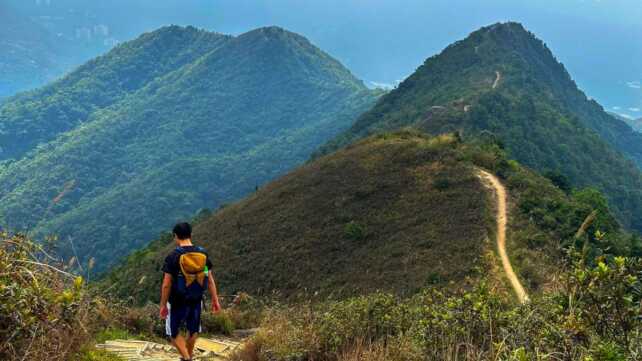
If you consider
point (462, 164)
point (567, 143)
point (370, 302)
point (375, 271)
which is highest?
point (567, 143)

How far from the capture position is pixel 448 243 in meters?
29.0

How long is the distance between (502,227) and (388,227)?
7.27 metres

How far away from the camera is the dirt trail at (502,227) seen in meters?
22.3

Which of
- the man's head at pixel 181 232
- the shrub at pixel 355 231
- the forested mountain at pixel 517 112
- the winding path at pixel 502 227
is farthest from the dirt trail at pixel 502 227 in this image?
the forested mountain at pixel 517 112

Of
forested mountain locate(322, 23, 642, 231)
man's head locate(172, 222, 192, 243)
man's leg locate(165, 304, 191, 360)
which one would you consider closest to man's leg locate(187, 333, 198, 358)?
man's leg locate(165, 304, 191, 360)

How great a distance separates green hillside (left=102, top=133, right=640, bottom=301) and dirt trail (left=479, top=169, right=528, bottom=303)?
0.39m

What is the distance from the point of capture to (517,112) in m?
69.9

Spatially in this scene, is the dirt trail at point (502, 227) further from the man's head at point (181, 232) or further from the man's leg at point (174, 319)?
the man's head at point (181, 232)

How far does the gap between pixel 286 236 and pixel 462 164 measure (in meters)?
12.7

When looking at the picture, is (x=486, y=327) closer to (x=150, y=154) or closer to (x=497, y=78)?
(x=497, y=78)

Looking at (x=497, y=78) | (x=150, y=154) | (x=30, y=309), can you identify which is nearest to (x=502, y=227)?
(x=30, y=309)

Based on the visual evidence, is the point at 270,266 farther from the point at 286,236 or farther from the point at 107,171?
the point at 107,171

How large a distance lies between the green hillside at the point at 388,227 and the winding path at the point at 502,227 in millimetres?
391

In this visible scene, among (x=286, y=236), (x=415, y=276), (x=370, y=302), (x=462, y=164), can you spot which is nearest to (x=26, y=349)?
(x=370, y=302)
